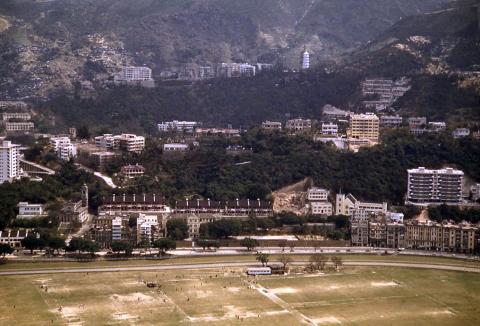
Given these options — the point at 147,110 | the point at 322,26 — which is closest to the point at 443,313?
the point at 147,110

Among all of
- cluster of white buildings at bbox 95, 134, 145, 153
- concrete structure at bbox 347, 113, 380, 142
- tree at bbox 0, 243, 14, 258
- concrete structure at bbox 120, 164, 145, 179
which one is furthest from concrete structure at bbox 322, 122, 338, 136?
tree at bbox 0, 243, 14, 258

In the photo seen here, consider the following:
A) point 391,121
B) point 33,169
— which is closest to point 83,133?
point 33,169

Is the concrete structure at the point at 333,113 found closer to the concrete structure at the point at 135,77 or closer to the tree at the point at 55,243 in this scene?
the concrete structure at the point at 135,77

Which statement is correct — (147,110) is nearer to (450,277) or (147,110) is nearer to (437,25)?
(437,25)

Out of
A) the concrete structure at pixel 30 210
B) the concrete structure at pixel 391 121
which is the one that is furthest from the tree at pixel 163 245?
the concrete structure at pixel 391 121

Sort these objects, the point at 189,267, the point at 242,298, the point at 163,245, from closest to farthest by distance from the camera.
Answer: the point at 242,298 < the point at 189,267 < the point at 163,245

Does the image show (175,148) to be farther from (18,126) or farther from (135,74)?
(135,74)
